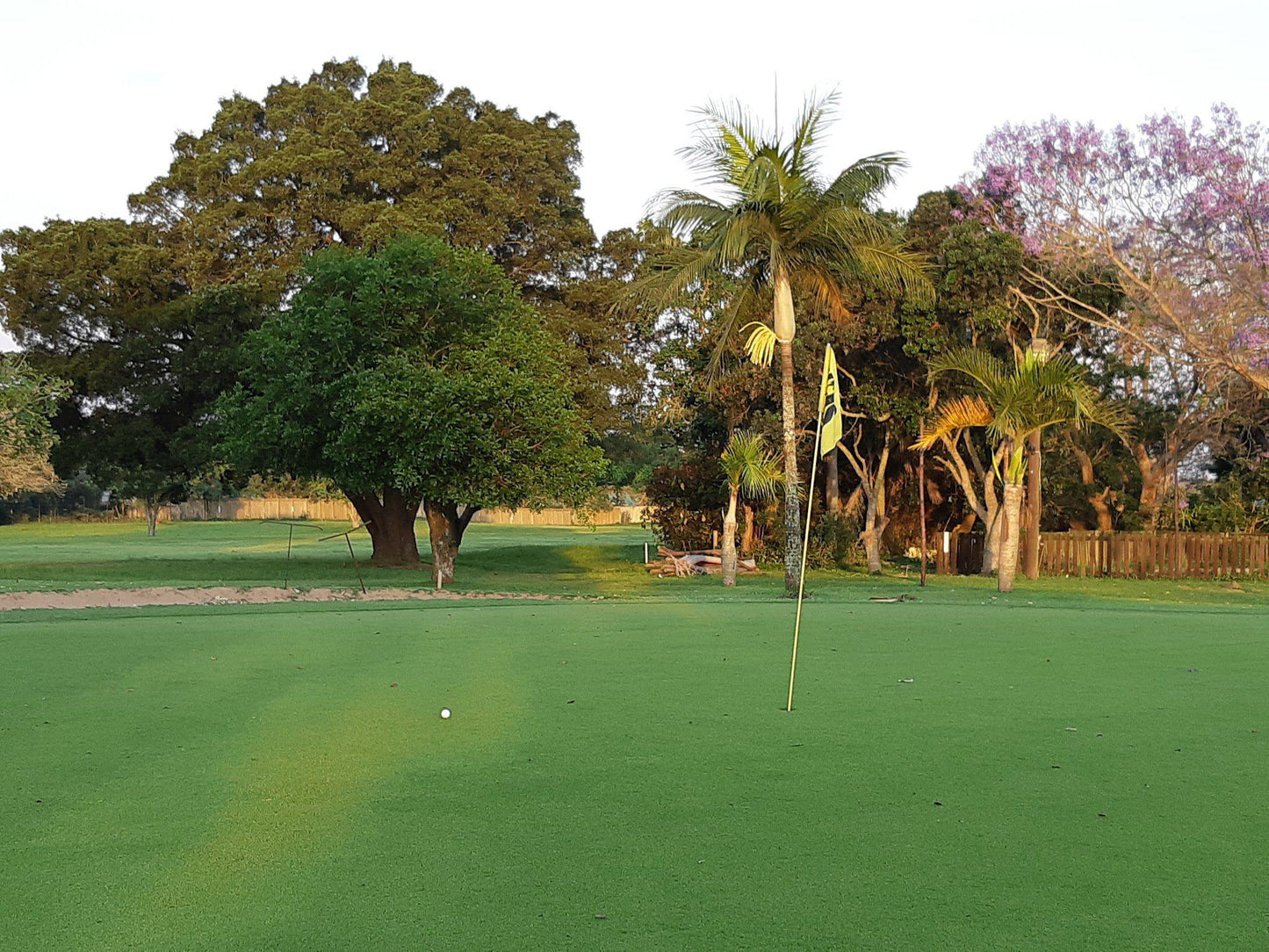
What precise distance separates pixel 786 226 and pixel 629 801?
18.1 metres

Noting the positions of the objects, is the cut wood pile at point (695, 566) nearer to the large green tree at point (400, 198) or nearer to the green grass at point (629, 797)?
the large green tree at point (400, 198)

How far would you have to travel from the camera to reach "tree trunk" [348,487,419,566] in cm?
3319

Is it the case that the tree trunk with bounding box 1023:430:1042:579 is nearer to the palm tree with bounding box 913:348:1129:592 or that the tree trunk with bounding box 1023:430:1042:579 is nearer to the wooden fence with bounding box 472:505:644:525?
the palm tree with bounding box 913:348:1129:592

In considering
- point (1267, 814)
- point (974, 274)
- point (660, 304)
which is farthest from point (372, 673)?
point (974, 274)

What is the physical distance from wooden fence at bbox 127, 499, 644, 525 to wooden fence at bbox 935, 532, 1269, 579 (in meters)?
59.8

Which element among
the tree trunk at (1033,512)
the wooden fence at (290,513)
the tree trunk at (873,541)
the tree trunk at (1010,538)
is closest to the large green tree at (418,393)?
the tree trunk at (1010,538)

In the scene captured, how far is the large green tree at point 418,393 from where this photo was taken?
24.8 m

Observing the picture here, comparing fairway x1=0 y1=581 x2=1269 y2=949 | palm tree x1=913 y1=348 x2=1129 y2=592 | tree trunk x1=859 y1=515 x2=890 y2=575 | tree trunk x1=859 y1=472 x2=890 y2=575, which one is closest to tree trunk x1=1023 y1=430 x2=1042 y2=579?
tree trunk x1=859 y1=515 x2=890 y2=575

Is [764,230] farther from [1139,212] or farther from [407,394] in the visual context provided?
[1139,212]

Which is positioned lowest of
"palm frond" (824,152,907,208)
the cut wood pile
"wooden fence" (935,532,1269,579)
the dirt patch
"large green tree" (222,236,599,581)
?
the dirt patch

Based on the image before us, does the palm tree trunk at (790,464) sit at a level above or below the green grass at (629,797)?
above

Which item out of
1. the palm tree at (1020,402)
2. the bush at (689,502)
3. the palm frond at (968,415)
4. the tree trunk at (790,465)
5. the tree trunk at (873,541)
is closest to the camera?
the tree trunk at (790,465)

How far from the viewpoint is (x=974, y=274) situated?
97.8ft

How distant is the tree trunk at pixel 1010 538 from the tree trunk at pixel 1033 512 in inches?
235
